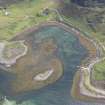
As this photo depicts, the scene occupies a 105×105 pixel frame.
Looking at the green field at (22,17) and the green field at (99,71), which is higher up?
the green field at (22,17)

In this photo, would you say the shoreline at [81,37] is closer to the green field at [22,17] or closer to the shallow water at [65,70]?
the shallow water at [65,70]

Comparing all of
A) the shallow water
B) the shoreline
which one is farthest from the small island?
the shoreline

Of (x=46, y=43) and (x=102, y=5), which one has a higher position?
(x=102, y=5)

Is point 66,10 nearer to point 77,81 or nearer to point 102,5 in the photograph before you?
point 102,5

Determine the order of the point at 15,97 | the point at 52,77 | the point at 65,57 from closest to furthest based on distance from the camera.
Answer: the point at 15,97 → the point at 52,77 → the point at 65,57

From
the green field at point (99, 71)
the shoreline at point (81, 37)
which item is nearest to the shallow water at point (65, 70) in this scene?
the shoreline at point (81, 37)

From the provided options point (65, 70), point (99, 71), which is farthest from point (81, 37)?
point (99, 71)

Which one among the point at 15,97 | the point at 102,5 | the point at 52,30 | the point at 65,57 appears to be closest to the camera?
the point at 15,97

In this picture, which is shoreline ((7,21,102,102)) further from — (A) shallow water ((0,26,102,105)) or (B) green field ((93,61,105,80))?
(B) green field ((93,61,105,80))

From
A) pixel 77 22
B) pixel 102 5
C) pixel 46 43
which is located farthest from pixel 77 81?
pixel 102 5
